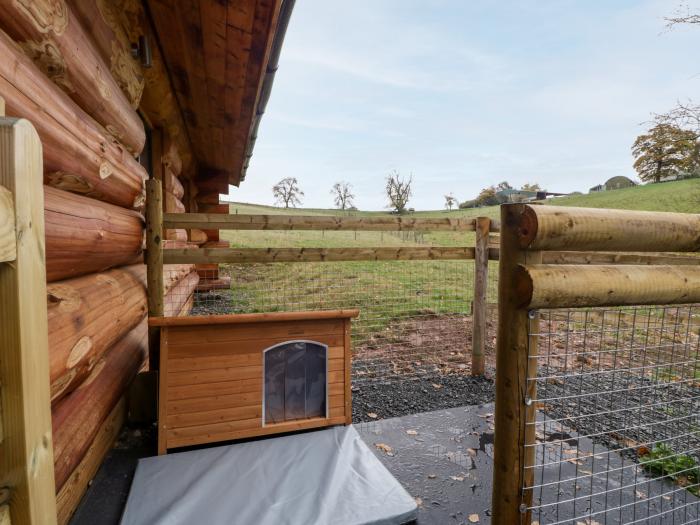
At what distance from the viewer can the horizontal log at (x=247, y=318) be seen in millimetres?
2639

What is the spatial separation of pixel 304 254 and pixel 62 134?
2.07 m

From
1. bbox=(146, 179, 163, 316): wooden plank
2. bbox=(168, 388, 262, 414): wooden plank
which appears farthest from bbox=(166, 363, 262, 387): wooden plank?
bbox=(146, 179, 163, 316): wooden plank

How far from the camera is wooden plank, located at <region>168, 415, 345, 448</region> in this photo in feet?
8.75

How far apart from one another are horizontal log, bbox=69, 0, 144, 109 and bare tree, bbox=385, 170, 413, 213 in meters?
37.6

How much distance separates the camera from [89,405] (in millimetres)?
2258

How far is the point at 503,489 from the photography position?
4.36 ft

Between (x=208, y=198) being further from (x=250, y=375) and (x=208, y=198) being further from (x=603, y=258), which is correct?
(x=603, y=258)

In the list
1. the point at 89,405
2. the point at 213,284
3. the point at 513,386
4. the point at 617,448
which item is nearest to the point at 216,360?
the point at 89,405

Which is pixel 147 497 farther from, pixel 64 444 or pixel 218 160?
pixel 218 160

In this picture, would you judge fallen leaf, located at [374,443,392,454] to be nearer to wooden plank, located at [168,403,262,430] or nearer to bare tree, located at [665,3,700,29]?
wooden plank, located at [168,403,262,430]

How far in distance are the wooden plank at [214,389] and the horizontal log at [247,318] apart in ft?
1.53

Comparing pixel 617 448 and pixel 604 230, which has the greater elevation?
pixel 604 230

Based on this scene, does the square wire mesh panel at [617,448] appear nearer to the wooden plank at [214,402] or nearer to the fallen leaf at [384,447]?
the fallen leaf at [384,447]

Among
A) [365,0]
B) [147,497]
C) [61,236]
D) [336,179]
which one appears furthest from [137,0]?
[336,179]
